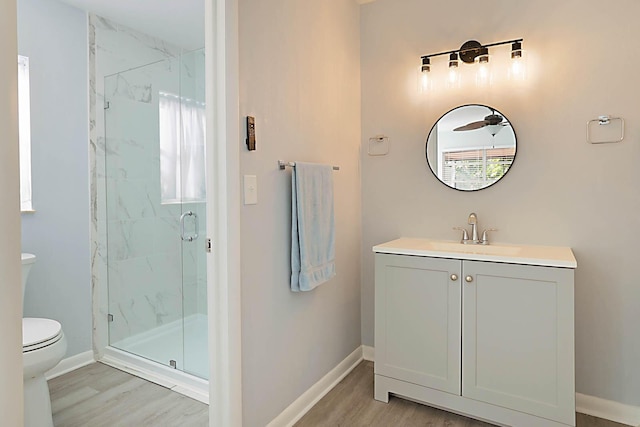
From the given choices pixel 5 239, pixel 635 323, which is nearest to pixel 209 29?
pixel 5 239

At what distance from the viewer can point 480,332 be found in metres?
1.95

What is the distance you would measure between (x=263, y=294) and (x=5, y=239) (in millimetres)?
1100

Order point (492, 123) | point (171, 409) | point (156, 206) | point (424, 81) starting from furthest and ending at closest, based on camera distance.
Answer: point (156, 206)
point (424, 81)
point (492, 123)
point (171, 409)

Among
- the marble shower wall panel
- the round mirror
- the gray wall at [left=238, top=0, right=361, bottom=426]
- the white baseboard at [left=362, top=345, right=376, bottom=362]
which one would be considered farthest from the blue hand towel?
the marble shower wall panel

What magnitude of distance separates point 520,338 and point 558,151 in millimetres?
1029

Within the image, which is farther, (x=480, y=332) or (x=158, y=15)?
(x=158, y=15)

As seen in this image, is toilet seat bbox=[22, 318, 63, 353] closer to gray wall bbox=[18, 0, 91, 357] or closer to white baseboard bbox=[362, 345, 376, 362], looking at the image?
gray wall bbox=[18, 0, 91, 357]

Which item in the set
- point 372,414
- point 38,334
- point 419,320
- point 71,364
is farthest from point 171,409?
point 419,320

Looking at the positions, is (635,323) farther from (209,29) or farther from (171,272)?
(171,272)

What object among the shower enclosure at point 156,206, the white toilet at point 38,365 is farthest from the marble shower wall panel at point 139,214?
the white toilet at point 38,365

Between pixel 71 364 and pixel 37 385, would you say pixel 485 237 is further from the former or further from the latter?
pixel 71 364

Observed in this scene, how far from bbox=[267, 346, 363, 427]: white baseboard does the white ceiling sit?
2478mm

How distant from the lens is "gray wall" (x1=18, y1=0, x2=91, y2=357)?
238 centimetres

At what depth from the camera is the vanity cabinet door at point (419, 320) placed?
2.02 meters
